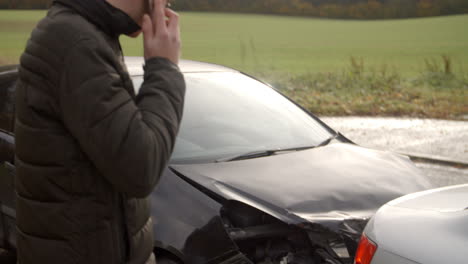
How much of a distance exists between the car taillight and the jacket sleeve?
1.01 metres

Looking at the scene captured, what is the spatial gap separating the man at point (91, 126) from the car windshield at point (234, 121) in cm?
184

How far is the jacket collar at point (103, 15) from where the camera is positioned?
5.20 feet

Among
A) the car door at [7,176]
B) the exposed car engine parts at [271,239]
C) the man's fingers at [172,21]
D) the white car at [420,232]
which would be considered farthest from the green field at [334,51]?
the man's fingers at [172,21]

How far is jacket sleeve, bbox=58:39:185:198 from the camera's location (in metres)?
1.50

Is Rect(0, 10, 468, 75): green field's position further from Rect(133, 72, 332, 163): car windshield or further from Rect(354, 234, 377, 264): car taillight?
Rect(354, 234, 377, 264): car taillight

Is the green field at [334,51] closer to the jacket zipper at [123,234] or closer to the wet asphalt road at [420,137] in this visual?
the wet asphalt road at [420,137]

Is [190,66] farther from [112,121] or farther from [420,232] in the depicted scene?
[112,121]

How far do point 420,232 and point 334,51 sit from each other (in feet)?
94.7

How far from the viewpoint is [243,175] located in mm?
3418

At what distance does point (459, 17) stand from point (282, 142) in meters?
32.7

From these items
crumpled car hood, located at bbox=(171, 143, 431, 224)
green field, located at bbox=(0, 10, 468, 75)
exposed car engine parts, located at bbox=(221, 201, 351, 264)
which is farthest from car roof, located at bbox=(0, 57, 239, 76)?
green field, located at bbox=(0, 10, 468, 75)

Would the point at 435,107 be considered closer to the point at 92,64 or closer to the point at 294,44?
the point at 92,64

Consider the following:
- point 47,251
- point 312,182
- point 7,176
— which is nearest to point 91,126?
point 47,251

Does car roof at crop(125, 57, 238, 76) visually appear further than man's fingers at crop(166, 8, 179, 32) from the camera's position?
Result: Yes
